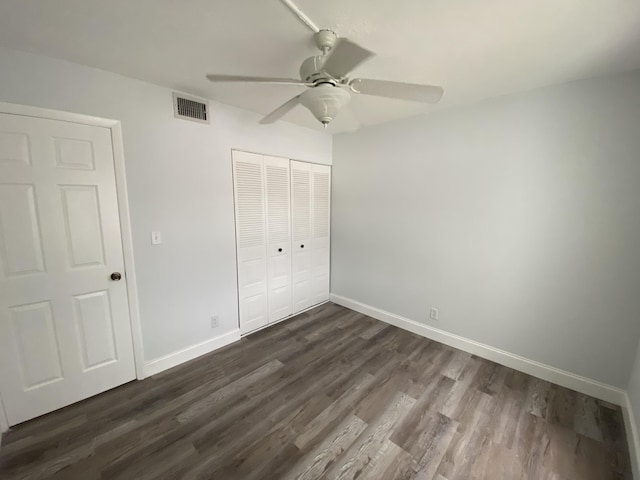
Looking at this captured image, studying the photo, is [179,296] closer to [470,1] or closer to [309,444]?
[309,444]

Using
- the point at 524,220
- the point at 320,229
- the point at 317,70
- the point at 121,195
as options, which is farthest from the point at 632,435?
the point at 121,195

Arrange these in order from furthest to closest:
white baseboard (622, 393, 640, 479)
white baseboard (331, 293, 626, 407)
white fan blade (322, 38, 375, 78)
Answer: white baseboard (331, 293, 626, 407) → white baseboard (622, 393, 640, 479) → white fan blade (322, 38, 375, 78)

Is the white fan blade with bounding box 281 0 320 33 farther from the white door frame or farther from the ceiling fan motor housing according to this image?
the white door frame

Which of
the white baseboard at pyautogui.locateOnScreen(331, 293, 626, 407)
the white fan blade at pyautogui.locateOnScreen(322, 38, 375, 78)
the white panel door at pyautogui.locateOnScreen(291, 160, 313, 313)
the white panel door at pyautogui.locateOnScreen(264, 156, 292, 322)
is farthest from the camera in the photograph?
the white panel door at pyautogui.locateOnScreen(291, 160, 313, 313)

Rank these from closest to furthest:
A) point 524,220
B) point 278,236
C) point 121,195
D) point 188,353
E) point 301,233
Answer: point 121,195
point 524,220
point 188,353
point 278,236
point 301,233

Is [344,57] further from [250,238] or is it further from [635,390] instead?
[635,390]

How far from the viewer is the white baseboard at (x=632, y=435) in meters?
1.46

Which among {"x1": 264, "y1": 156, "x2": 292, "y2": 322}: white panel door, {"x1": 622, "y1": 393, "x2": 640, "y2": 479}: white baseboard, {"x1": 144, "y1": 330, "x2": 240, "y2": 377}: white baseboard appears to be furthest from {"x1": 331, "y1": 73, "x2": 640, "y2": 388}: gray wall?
{"x1": 144, "y1": 330, "x2": 240, "y2": 377}: white baseboard

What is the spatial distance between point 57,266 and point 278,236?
189 cm

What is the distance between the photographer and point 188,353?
2463 millimetres

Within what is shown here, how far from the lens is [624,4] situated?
120 cm

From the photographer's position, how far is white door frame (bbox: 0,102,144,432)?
1.63 m

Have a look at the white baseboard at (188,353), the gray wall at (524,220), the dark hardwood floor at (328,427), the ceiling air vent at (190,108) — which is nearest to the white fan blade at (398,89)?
the gray wall at (524,220)

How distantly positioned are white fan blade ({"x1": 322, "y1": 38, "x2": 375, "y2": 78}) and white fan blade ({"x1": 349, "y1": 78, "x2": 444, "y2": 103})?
0.07m
